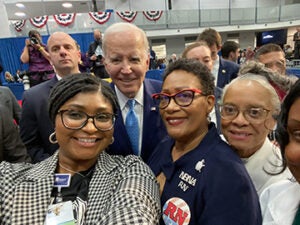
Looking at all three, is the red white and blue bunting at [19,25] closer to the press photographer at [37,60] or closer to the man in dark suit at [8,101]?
the press photographer at [37,60]

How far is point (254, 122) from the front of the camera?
127 cm

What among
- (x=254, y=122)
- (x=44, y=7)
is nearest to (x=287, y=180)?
(x=254, y=122)

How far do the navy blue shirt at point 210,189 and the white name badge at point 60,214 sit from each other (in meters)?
0.39

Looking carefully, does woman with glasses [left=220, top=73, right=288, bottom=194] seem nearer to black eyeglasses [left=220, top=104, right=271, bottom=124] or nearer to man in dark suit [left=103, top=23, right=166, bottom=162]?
black eyeglasses [left=220, top=104, right=271, bottom=124]

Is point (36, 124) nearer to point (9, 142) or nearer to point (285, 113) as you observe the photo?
point (9, 142)

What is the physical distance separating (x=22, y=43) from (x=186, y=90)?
35.8 ft

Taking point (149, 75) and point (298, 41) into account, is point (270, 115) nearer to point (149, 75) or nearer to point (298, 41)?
point (149, 75)

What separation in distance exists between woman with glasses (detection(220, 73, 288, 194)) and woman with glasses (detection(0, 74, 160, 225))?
1.63 ft

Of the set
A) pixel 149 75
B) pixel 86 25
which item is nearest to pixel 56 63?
pixel 149 75

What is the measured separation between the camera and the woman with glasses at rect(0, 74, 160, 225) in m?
1.03

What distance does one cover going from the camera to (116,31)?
1561 millimetres

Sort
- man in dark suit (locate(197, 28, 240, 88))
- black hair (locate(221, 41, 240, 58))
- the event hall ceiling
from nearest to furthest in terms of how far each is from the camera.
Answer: man in dark suit (locate(197, 28, 240, 88))
black hair (locate(221, 41, 240, 58))
the event hall ceiling

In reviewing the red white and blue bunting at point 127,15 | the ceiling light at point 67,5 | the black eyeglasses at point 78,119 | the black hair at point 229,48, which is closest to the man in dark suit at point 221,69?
the black hair at point 229,48

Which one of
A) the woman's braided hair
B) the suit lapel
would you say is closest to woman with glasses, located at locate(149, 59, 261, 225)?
the woman's braided hair
